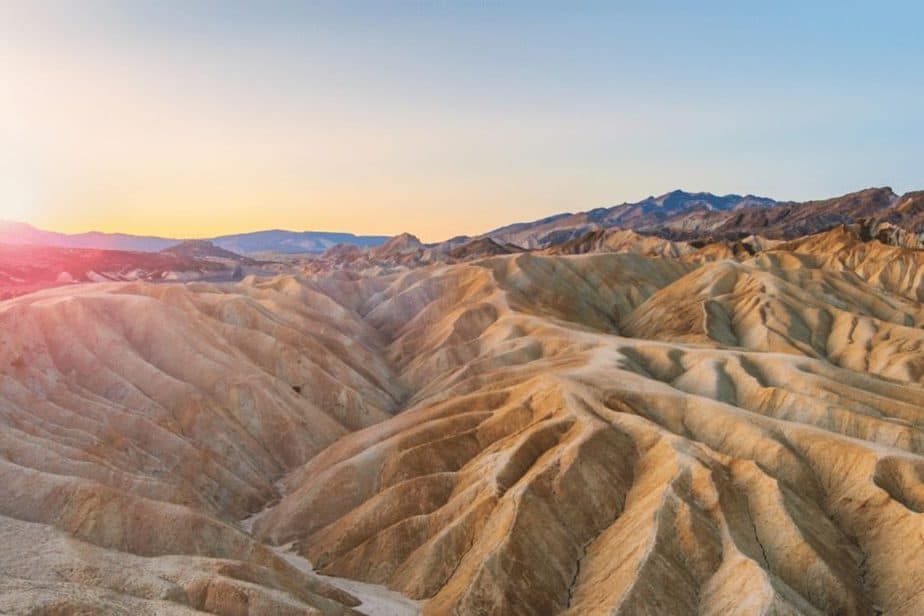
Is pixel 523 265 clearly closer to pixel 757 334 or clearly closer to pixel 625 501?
pixel 757 334

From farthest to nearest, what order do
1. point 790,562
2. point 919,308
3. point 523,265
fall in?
point 523,265 < point 919,308 < point 790,562

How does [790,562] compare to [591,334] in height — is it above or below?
below

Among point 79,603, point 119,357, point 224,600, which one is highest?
point 119,357

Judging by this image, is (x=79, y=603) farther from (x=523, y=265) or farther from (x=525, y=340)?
(x=523, y=265)

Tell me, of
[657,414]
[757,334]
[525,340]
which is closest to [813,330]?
[757,334]

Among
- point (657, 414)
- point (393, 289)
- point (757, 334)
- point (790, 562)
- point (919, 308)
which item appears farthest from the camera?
point (393, 289)

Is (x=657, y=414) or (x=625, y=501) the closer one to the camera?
(x=625, y=501)
